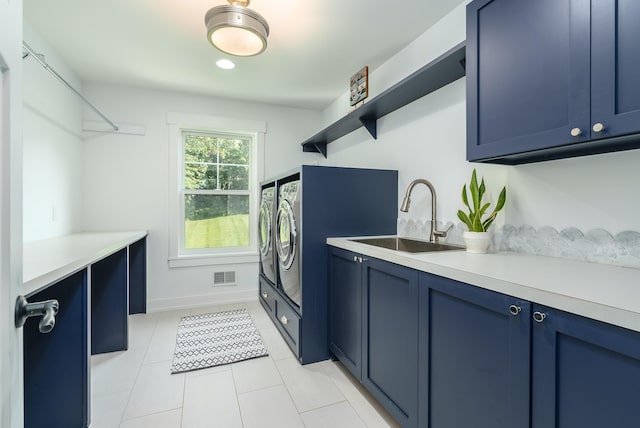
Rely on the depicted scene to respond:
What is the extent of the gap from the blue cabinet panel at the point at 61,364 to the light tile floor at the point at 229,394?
208mm

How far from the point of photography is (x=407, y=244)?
2.26 meters

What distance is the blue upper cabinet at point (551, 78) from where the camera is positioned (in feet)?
3.10

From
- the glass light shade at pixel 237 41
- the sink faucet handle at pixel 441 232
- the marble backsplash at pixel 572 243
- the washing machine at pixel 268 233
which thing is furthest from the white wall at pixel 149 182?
the marble backsplash at pixel 572 243

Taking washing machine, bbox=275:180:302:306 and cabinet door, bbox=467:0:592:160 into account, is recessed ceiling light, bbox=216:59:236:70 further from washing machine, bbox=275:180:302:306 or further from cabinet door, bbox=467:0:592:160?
cabinet door, bbox=467:0:592:160

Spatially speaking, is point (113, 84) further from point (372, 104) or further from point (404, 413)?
point (404, 413)

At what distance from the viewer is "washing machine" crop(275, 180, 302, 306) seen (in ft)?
7.35

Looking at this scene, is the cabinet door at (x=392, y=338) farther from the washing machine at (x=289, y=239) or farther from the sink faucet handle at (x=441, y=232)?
the washing machine at (x=289, y=239)

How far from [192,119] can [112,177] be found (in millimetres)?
1046

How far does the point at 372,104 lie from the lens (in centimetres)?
238

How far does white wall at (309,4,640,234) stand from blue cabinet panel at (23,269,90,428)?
215 centimetres

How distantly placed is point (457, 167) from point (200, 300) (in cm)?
304

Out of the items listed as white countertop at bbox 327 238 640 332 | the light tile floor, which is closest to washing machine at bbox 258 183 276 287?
the light tile floor

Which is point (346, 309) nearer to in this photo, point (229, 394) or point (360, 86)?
point (229, 394)

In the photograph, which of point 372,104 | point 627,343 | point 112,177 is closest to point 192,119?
Answer: point 112,177
